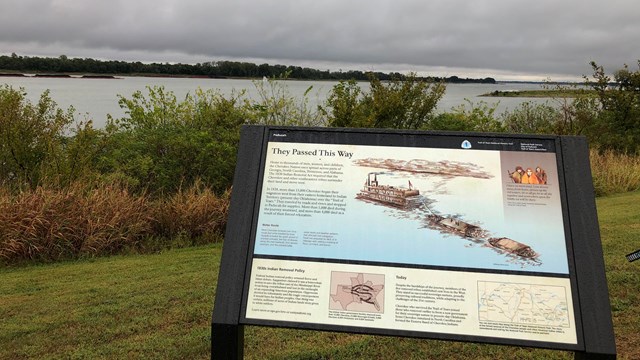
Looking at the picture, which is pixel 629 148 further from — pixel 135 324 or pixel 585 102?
pixel 135 324

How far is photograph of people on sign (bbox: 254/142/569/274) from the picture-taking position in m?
3.04

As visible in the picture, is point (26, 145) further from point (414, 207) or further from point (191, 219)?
point (414, 207)

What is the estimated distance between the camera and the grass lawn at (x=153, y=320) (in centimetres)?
438

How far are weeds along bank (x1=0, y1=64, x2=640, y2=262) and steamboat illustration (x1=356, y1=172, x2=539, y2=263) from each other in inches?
204

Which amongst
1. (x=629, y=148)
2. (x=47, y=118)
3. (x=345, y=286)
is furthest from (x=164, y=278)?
(x=629, y=148)

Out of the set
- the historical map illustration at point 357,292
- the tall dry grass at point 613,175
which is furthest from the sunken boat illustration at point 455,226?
the tall dry grass at point 613,175

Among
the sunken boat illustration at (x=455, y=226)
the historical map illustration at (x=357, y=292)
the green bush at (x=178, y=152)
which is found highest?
the green bush at (x=178, y=152)

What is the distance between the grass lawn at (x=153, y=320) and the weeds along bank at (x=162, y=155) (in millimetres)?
723

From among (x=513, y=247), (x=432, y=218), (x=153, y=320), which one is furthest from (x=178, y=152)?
(x=513, y=247)

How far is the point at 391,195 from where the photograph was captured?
3242 mm

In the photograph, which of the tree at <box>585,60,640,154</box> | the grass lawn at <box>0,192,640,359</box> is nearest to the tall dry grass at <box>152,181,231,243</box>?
the grass lawn at <box>0,192,640,359</box>

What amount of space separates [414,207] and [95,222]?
5532 millimetres

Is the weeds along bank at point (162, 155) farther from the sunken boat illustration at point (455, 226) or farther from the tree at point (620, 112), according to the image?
the sunken boat illustration at point (455, 226)

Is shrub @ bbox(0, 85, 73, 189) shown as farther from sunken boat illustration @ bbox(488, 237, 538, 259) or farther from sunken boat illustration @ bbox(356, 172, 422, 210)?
sunken boat illustration @ bbox(488, 237, 538, 259)
